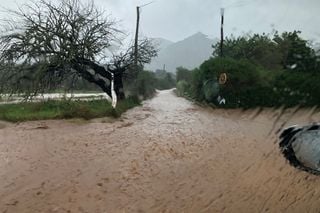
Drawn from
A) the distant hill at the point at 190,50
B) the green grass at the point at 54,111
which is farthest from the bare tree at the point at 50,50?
the distant hill at the point at 190,50

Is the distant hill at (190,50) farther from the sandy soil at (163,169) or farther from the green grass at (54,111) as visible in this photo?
the green grass at (54,111)

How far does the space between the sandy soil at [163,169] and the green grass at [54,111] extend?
2.54m

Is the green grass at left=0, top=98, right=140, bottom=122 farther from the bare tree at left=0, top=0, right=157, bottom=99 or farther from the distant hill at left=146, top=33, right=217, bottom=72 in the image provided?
the distant hill at left=146, top=33, right=217, bottom=72

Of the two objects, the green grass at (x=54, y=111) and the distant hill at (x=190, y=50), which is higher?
the distant hill at (x=190, y=50)

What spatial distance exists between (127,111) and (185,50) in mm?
13742

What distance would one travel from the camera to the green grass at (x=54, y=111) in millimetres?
14609

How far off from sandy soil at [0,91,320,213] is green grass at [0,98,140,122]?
2540 millimetres

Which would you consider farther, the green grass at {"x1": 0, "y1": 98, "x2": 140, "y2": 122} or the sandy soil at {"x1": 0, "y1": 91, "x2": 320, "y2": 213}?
the green grass at {"x1": 0, "y1": 98, "x2": 140, "y2": 122}

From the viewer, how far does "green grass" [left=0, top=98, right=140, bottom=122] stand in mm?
14609

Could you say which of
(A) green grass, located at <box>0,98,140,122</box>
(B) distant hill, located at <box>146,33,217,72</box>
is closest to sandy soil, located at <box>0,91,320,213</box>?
(B) distant hill, located at <box>146,33,217,72</box>

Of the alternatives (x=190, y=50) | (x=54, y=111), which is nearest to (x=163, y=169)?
(x=190, y=50)

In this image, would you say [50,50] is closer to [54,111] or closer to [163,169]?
[54,111]

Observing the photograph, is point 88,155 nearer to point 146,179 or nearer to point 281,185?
point 146,179

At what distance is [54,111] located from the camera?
16078 mm
